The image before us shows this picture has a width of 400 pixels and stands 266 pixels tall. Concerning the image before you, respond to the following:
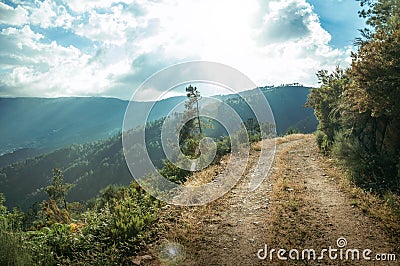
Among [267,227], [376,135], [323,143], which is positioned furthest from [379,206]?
[323,143]

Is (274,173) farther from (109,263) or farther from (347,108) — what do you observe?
(109,263)

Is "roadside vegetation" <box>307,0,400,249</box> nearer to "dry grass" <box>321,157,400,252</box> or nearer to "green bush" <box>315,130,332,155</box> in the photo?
"dry grass" <box>321,157,400,252</box>

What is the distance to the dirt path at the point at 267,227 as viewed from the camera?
5.64 meters

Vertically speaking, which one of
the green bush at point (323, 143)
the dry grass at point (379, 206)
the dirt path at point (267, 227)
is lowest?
the dirt path at point (267, 227)

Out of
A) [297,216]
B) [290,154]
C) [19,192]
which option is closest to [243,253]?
[297,216]

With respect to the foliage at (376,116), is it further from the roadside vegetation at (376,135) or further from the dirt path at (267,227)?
the dirt path at (267,227)

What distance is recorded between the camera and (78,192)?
149 meters

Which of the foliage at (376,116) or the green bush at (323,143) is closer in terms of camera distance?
the foliage at (376,116)

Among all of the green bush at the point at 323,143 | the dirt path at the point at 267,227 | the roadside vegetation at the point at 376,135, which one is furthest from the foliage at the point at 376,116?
the green bush at the point at 323,143

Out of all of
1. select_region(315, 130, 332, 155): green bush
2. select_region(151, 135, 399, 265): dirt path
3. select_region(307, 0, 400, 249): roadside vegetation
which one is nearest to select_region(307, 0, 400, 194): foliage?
select_region(307, 0, 400, 249): roadside vegetation

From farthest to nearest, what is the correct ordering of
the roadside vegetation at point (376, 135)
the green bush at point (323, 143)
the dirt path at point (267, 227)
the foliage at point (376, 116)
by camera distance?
the green bush at point (323, 143) → the foliage at point (376, 116) → the roadside vegetation at point (376, 135) → the dirt path at point (267, 227)

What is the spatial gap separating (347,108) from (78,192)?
154592 mm

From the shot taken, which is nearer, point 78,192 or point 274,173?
point 274,173

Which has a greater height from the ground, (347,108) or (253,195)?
(347,108)
